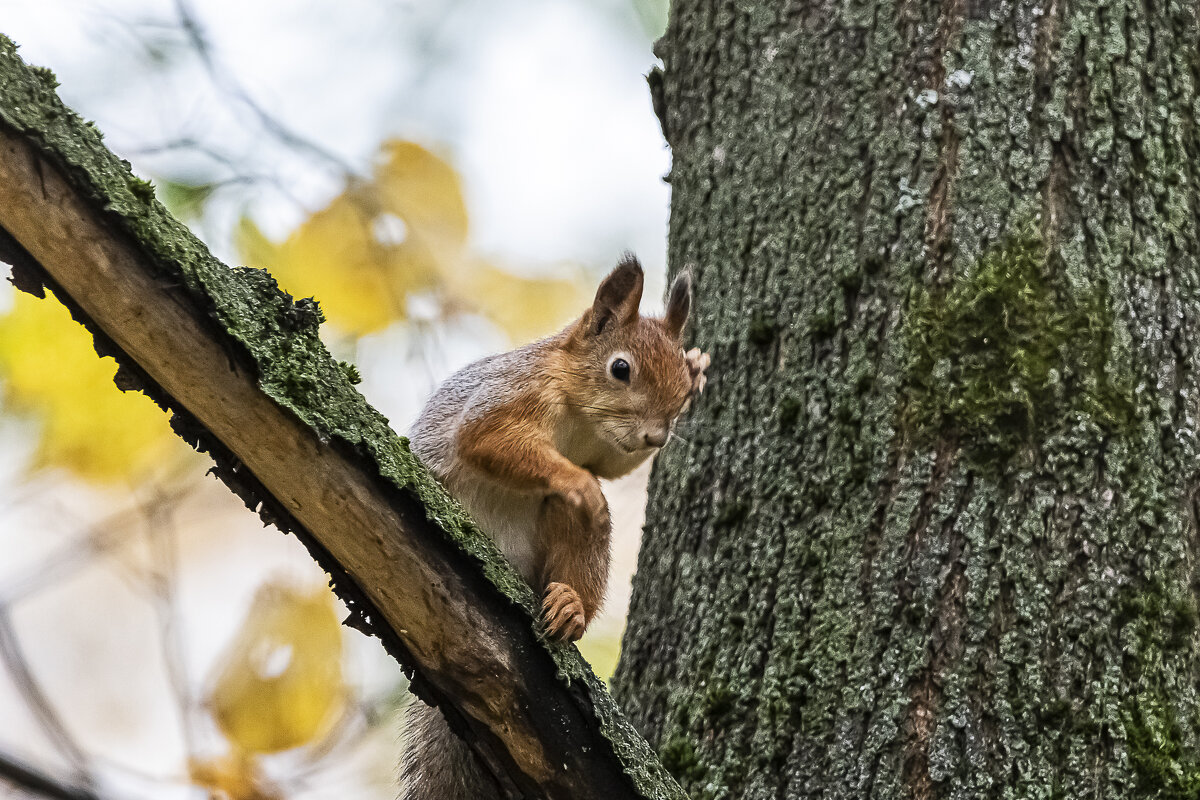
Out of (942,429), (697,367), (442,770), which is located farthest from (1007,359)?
(442,770)

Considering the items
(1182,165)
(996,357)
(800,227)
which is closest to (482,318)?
(800,227)

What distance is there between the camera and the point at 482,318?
10.9 ft

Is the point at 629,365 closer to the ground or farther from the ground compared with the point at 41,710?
farther from the ground

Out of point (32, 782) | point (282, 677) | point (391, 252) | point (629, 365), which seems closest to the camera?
point (32, 782)

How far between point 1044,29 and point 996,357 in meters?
0.72

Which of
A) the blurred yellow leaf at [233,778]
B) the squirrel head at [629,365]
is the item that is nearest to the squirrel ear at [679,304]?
the squirrel head at [629,365]

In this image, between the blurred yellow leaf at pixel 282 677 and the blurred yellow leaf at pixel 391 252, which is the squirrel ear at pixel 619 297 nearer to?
the blurred yellow leaf at pixel 391 252

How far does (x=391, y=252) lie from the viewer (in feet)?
10.1

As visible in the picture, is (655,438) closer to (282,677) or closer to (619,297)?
(619,297)

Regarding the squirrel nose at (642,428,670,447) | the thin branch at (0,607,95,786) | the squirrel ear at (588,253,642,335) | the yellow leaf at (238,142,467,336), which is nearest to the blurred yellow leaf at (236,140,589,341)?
the yellow leaf at (238,142,467,336)

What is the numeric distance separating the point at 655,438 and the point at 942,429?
1.73 feet

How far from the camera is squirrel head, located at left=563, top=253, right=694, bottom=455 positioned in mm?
2252

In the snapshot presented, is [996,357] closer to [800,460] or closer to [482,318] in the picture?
[800,460]

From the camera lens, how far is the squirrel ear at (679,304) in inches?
94.0
